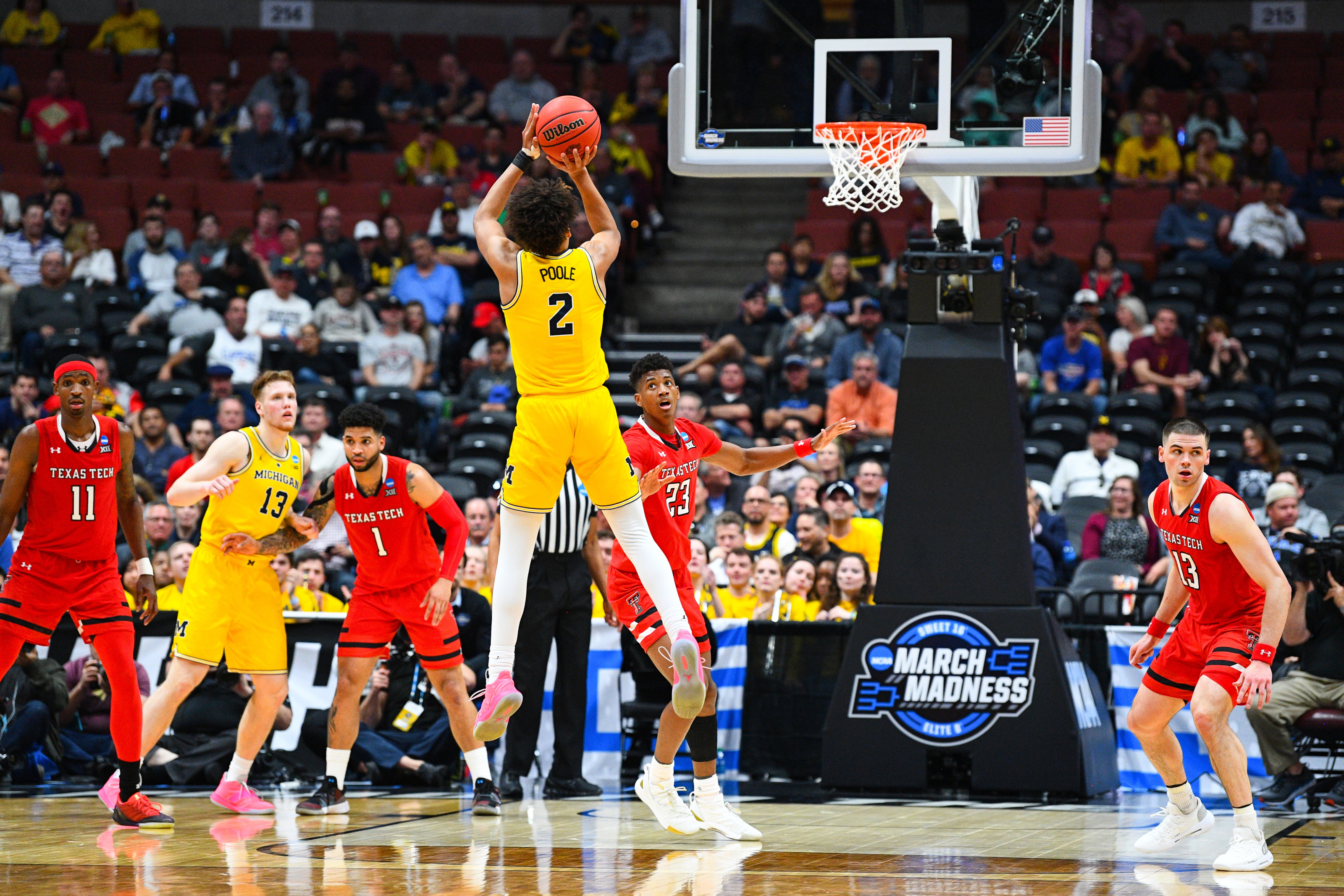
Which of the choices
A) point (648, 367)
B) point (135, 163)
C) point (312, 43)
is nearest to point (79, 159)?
point (135, 163)

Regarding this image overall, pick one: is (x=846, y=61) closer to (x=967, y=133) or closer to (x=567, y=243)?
(x=967, y=133)

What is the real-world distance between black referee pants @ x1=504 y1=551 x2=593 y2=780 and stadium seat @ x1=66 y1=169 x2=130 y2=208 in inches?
429

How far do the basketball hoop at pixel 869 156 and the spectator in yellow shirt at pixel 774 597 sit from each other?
283 cm

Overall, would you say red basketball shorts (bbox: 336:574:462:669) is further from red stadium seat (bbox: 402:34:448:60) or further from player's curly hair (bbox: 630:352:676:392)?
red stadium seat (bbox: 402:34:448:60)

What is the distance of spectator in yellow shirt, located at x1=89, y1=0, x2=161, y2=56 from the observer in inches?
821

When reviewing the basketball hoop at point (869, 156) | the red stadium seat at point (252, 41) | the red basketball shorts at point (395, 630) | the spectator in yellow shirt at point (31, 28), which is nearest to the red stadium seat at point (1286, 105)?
the basketball hoop at point (869, 156)

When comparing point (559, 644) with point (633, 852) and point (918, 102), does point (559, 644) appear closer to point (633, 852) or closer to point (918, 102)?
point (633, 852)

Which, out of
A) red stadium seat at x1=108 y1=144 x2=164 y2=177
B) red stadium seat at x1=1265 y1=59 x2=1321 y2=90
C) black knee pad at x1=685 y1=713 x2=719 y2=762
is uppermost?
red stadium seat at x1=1265 y1=59 x2=1321 y2=90

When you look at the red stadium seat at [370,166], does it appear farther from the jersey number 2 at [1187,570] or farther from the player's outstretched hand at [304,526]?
the jersey number 2 at [1187,570]

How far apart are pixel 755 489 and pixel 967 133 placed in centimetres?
354

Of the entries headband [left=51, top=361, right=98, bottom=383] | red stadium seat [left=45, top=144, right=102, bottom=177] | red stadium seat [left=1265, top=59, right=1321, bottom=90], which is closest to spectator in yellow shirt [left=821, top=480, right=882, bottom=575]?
headband [left=51, top=361, right=98, bottom=383]

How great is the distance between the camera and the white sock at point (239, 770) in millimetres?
8523

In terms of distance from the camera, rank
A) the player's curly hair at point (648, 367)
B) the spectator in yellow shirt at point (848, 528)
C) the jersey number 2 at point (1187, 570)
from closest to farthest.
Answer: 1. the jersey number 2 at point (1187, 570)
2. the player's curly hair at point (648, 367)
3. the spectator in yellow shirt at point (848, 528)

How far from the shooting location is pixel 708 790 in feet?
24.3
